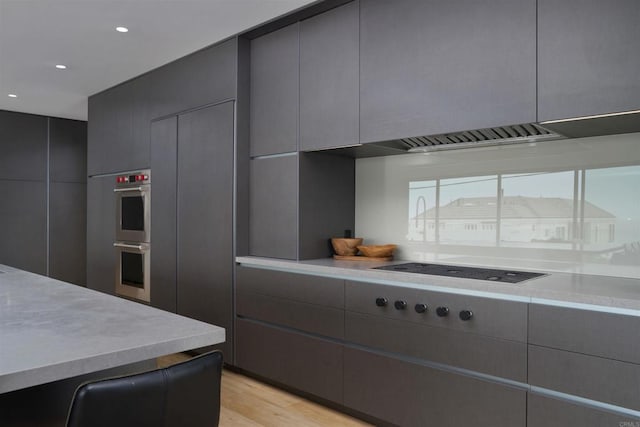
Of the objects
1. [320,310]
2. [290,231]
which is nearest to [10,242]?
[290,231]

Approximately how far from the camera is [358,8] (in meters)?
2.83

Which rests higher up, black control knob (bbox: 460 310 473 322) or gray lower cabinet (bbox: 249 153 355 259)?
gray lower cabinet (bbox: 249 153 355 259)

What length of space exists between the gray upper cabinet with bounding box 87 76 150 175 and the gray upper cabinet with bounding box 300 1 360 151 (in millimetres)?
1865

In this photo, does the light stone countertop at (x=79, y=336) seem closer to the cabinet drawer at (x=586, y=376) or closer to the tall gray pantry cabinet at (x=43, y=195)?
the cabinet drawer at (x=586, y=376)

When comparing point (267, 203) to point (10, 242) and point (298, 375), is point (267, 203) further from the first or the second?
point (10, 242)

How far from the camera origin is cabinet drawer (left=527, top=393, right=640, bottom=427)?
1.78 meters

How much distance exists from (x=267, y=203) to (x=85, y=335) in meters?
2.09

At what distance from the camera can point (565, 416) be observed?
1.90 meters

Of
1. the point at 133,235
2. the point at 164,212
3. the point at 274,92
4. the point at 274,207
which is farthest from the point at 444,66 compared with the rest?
the point at 133,235

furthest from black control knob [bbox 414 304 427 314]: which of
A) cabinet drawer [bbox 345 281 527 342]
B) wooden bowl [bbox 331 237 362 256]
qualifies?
wooden bowl [bbox 331 237 362 256]

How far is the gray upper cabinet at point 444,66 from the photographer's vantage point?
7.25 feet

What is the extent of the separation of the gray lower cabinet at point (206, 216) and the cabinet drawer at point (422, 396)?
1.17 meters

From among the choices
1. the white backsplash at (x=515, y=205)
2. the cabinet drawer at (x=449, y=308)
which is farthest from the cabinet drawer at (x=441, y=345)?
the white backsplash at (x=515, y=205)

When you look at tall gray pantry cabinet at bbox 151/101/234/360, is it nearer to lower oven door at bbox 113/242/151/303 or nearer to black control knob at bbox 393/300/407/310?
lower oven door at bbox 113/242/151/303
